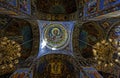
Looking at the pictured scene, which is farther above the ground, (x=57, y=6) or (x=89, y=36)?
(x=57, y=6)

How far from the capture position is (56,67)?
59.3ft

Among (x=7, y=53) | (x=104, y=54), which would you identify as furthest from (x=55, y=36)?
(x=7, y=53)

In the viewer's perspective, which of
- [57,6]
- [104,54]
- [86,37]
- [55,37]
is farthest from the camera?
[55,37]

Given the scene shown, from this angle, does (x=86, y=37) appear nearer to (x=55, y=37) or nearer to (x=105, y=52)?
(x=55, y=37)

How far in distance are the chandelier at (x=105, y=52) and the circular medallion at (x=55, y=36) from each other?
409 cm

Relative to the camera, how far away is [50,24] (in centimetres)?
1738

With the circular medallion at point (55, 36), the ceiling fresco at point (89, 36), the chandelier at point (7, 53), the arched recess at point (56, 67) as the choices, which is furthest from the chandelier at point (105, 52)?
the chandelier at point (7, 53)

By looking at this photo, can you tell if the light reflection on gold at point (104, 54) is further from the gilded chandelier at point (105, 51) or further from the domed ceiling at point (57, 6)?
the domed ceiling at point (57, 6)

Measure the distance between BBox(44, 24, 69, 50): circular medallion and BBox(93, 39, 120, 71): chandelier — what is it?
409 cm

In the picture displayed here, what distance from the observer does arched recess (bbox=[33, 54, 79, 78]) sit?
17078 mm

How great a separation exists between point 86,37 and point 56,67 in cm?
380

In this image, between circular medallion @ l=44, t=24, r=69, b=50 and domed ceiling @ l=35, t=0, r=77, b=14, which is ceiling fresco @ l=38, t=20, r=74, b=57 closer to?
circular medallion @ l=44, t=24, r=69, b=50

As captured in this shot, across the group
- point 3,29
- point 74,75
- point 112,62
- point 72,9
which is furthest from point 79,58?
point 3,29

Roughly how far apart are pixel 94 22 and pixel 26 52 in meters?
5.65
